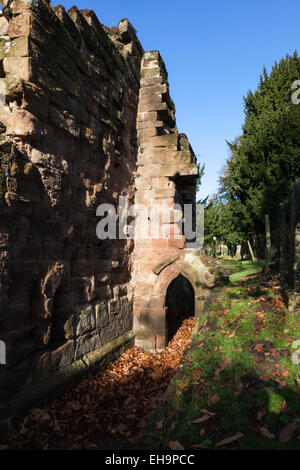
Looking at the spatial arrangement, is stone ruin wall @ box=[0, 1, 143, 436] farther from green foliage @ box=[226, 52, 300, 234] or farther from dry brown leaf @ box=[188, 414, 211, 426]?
green foliage @ box=[226, 52, 300, 234]

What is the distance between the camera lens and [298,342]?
3.96 meters

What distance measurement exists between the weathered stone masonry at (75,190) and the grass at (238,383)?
117cm

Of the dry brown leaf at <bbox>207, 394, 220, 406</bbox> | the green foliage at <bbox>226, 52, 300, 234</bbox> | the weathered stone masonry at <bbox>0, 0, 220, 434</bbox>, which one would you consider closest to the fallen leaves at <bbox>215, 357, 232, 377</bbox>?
the dry brown leaf at <bbox>207, 394, 220, 406</bbox>

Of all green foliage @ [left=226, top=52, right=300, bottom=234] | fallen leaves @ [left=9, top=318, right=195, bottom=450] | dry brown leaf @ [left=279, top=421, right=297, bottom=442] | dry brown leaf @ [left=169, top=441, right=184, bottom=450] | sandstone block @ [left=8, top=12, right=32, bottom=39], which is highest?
green foliage @ [left=226, top=52, right=300, bottom=234]

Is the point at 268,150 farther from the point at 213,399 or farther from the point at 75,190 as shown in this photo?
the point at 213,399

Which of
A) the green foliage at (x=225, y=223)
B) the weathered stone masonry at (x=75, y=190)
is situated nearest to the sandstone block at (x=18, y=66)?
the weathered stone masonry at (x=75, y=190)

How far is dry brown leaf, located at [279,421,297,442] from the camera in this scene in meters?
2.56

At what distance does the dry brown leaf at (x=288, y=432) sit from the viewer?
8.41 feet

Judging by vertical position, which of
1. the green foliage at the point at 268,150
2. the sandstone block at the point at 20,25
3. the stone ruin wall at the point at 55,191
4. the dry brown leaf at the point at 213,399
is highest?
the green foliage at the point at 268,150

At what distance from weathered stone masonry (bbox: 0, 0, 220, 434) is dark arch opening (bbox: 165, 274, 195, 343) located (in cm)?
64

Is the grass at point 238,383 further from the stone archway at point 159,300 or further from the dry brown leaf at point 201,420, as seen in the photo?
the stone archway at point 159,300

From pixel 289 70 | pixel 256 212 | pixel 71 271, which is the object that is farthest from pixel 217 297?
pixel 289 70

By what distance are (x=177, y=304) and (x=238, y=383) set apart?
4.20 meters
